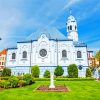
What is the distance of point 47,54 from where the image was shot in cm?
5841

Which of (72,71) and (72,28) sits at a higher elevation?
(72,28)

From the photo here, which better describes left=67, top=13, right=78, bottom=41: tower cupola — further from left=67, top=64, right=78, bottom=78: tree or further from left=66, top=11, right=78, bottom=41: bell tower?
left=67, top=64, right=78, bottom=78: tree

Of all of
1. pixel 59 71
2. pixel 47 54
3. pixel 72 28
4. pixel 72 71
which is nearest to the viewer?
pixel 72 71

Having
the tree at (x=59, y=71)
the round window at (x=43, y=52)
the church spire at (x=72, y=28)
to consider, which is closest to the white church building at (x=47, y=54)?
the round window at (x=43, y=52)

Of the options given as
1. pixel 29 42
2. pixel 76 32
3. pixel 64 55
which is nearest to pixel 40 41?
pixel 29 42

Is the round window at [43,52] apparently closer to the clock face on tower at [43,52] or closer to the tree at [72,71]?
the clock face on tower at [43,52]

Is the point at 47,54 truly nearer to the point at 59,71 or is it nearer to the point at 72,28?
the point at 59,71

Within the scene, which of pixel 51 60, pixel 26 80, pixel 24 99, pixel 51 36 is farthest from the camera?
pixel 51 36

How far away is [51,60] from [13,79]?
31459 millimetres

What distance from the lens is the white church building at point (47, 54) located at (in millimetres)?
58094

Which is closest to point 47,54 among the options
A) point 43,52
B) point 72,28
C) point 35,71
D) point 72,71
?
point 43,52

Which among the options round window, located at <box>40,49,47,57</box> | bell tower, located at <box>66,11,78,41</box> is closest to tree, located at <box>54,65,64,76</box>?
round window, located at <box>40,49,47,57</box>

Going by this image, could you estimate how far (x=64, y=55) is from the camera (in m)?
59.2

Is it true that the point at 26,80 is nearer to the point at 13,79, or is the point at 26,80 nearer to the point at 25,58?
the point at 13,79
